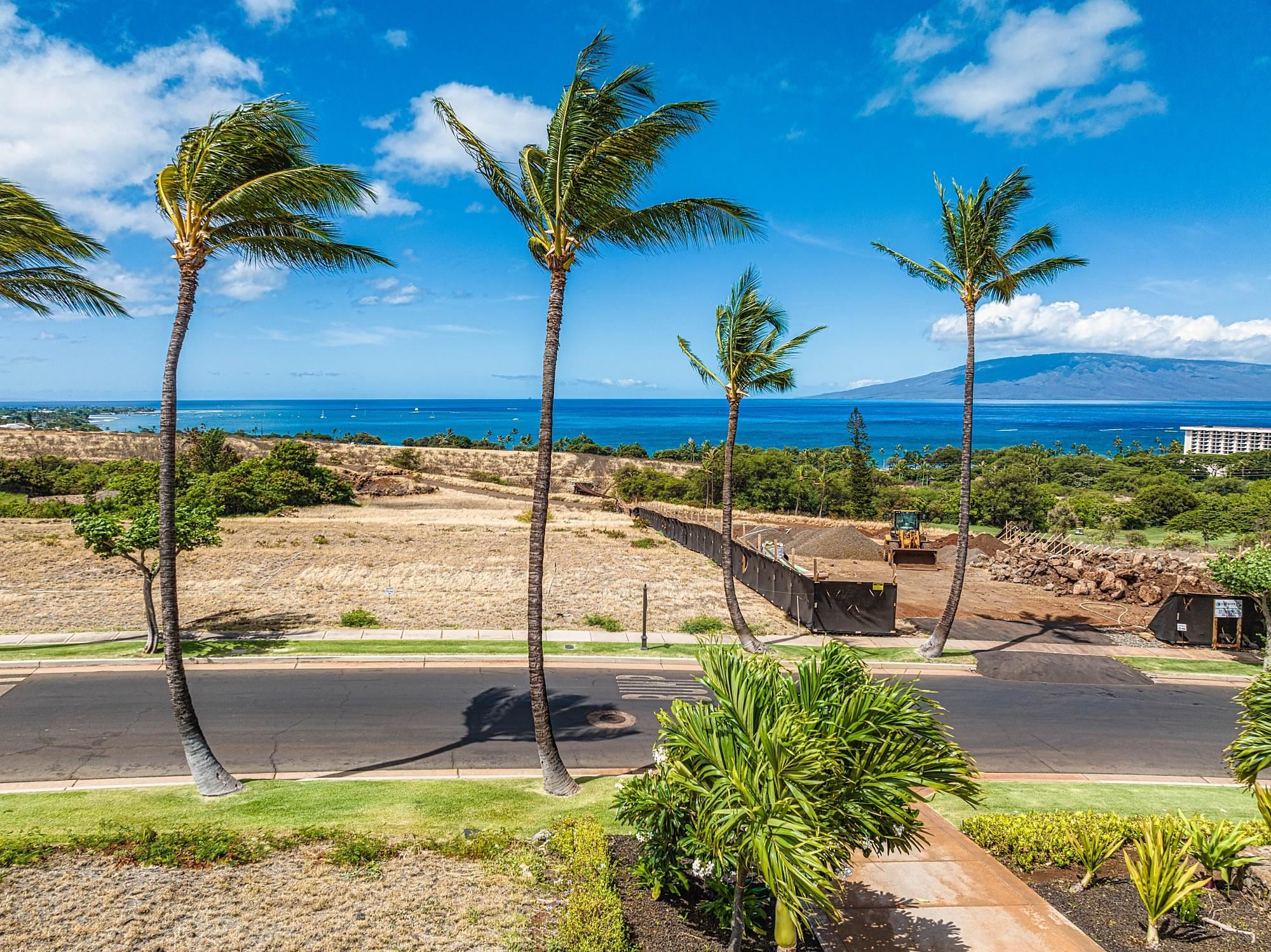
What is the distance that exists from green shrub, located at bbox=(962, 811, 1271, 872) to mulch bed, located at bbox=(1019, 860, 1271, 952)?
0.61 ft

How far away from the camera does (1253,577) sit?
66.6 ft

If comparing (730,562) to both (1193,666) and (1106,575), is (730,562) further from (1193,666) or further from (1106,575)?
(1106,575)

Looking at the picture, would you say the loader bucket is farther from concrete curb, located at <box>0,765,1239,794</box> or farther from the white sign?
concrete curb, located at <box>0,765,1239,794</box>

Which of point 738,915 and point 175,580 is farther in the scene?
point 175,580

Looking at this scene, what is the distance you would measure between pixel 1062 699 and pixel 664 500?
43.0 meters

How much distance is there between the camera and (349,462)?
76.3 metres

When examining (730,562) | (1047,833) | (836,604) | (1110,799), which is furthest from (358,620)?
(1110,799)

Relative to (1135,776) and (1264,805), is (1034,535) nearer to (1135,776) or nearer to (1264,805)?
(1135,776)

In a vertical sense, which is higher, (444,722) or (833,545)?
(833,545)

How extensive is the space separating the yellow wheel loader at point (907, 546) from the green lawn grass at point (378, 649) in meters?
15.7

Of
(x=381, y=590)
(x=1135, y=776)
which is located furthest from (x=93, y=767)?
(x=1135, y=776)

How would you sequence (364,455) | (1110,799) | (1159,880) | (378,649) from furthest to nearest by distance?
(364,455) < (378,649) < (1110,799) < (1159,880)

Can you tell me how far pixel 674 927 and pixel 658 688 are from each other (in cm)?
932

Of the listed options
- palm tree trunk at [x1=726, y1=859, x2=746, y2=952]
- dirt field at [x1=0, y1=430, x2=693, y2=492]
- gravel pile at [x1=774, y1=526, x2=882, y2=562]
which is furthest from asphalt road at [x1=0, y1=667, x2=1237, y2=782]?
dirt field at [x1=0, y1=430, x2=693, y2=492]
